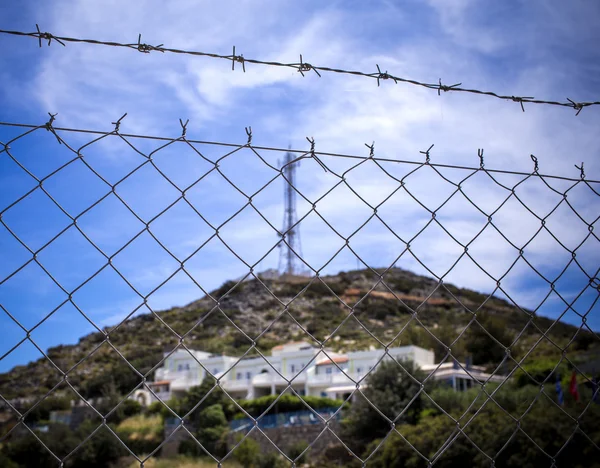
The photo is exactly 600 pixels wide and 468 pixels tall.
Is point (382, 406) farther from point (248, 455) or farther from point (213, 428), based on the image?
point (213, 428)

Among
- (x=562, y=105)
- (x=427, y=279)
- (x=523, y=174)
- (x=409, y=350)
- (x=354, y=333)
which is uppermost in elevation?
(x=427, y=279)

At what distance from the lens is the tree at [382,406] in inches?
677

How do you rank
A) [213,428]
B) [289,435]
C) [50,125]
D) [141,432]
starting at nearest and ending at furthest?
[50,125] < [289,435] < [213,428] < [141,432]

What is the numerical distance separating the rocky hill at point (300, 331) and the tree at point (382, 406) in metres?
3.60

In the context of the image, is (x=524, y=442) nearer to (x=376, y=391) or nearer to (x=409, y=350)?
(x=376, y=391)

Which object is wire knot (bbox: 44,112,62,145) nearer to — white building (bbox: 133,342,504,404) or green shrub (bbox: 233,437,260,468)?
green shrub (bbox: 233,437,260,468)

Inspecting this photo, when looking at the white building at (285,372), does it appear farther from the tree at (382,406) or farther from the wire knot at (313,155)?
the wire knot at (313,155)

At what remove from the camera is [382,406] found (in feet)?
62.1

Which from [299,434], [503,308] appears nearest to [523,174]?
[299,434]

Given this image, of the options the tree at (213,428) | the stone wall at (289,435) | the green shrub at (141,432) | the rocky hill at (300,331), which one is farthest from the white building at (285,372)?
the stone wall at (289,435)

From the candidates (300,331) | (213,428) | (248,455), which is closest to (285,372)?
(213,428)

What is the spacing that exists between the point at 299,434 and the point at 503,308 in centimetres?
3598

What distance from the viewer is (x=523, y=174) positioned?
5.57 ft

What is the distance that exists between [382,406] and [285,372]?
40.2 ft
